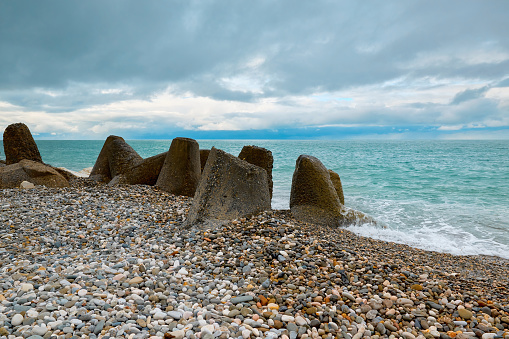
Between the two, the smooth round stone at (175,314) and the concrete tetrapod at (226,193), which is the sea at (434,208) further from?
the smooth round stone at (175,314)

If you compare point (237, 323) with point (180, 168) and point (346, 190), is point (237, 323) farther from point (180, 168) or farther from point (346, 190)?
point (346, 190)

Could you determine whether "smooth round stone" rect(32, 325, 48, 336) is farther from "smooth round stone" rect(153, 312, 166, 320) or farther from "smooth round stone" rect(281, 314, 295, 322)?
"smooth round stone" rect(281, 314, 295, 322)

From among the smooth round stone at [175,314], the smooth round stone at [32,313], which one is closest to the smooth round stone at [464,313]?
the smooth round stone at [175,314]

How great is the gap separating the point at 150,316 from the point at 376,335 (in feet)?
6.73

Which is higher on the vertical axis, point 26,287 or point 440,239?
point 26,287

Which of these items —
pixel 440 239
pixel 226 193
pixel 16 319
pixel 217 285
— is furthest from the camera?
pixel 440 239

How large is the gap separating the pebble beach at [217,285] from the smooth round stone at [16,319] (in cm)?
1

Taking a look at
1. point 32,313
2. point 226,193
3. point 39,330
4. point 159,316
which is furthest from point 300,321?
point 226,193

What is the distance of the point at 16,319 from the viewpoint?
2713mm

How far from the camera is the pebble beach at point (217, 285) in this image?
2.85m

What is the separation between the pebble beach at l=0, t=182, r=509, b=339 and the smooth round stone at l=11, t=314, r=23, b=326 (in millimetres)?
12

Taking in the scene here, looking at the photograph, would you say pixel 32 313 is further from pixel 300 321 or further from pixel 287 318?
pixel 300 321

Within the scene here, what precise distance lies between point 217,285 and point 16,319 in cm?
183

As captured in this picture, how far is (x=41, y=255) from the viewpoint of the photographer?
4.28 m
